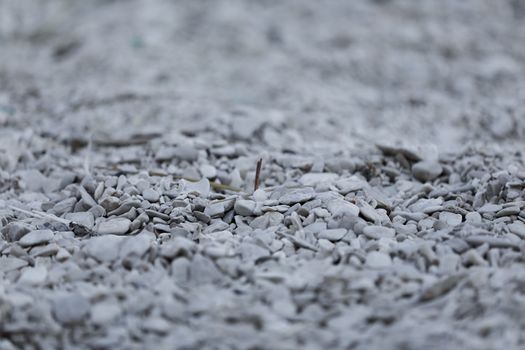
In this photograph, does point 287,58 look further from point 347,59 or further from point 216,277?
point 216,277

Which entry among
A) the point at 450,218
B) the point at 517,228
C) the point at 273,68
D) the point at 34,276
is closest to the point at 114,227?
the point at 34,276

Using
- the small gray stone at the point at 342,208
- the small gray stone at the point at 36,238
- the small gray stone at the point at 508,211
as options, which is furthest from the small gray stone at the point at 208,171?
the small gray stone at the point at 508,211

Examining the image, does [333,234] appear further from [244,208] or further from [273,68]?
[273,68]

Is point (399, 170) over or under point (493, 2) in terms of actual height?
under

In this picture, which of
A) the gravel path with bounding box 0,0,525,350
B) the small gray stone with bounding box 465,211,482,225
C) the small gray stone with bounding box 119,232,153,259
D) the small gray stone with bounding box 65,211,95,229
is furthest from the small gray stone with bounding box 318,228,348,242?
the small gray stone with bounding box 65,211,95,229

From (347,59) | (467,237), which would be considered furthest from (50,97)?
(467,237)

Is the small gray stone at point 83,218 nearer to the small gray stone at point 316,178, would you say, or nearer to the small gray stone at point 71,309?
the small gray stone at point 71,309
